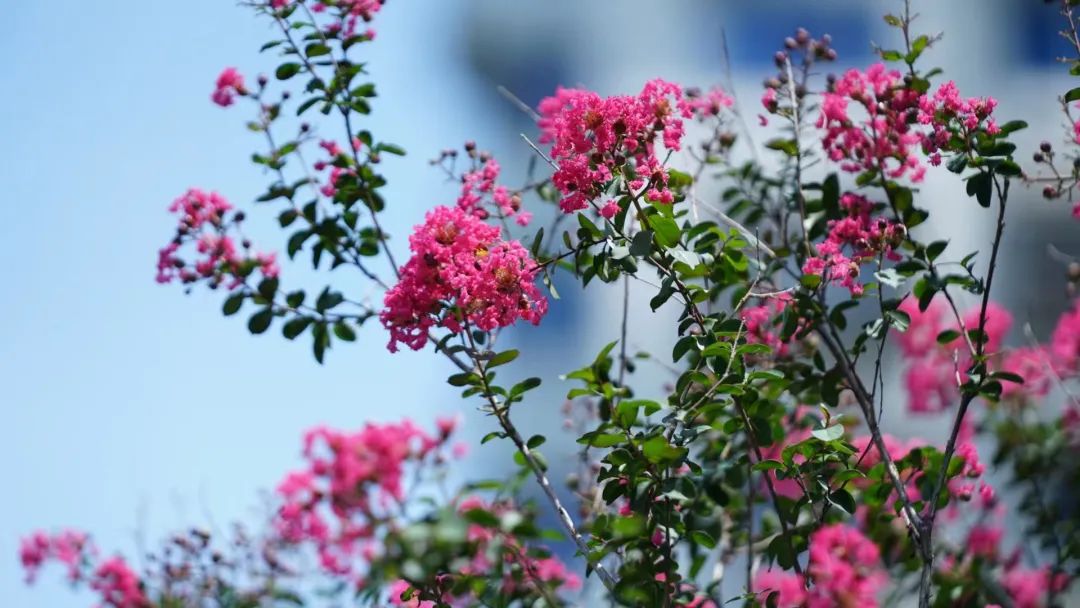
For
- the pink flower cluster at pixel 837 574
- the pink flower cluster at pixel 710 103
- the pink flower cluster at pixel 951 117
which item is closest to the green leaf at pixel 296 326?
the pink flower cluster at pixel 710 103

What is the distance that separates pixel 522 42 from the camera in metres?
13.2

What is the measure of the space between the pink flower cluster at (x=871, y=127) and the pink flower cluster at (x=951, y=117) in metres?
0.14

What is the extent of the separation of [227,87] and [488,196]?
2.97 feet

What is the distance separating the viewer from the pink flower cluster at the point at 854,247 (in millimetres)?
2670

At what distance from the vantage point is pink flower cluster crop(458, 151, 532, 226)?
2.76 metres

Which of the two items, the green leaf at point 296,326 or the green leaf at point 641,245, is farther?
the green leaf at point 296,326

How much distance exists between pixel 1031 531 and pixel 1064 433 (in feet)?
1.61

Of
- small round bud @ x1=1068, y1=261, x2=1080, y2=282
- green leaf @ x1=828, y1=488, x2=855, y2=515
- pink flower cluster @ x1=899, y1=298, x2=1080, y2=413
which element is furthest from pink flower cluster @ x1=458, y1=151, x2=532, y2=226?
pink flower cluster @ x1=899, y1=298, x2=1080, y2=413

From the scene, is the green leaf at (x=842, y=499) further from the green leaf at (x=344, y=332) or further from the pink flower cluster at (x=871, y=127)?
the green leaf at (x=344, y=332)

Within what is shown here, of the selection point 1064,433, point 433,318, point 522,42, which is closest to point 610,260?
point 433,318

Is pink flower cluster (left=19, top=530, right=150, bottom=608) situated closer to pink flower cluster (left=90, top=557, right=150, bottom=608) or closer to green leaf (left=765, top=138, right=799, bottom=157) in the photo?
pink flower cluster (left=90, top=557, right=150, bottom=608)

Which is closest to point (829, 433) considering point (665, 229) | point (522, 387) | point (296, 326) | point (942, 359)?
point (665, 229)

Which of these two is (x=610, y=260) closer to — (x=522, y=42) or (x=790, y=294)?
(x=790, y=294)

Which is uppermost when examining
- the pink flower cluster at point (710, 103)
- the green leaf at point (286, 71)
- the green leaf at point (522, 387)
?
the pink flower cluster at point (710, 103)
